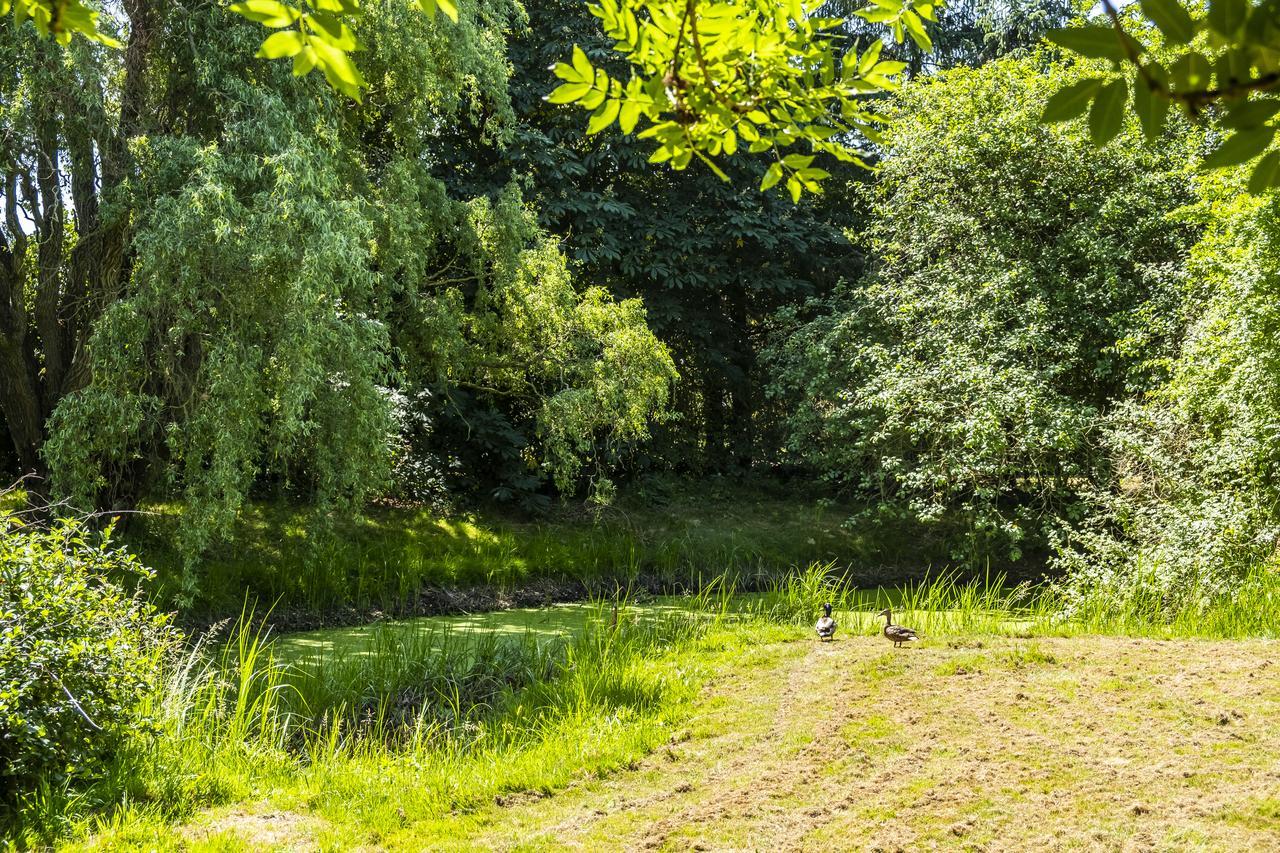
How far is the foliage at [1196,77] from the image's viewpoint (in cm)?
110

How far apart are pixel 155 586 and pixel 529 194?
684 centimetres

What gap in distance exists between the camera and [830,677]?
550 cm

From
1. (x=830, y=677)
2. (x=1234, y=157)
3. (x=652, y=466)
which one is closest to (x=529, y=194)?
(x=652, y=466)

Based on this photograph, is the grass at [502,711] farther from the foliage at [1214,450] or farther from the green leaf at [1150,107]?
the green leaf at [1150,107]

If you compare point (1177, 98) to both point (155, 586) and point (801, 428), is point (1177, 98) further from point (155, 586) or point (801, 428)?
point (801, 428)

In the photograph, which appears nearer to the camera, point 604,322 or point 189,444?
point 189,444

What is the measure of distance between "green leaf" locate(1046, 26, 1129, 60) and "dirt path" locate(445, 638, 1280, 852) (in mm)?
2824

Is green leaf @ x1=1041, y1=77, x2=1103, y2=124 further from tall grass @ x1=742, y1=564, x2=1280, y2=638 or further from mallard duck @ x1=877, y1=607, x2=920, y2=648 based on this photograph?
tall grass @ x1=742, y1=564, x2=1280, y2=638

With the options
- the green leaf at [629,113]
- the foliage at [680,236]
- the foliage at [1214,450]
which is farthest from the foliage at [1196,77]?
the foliage at [680,236]

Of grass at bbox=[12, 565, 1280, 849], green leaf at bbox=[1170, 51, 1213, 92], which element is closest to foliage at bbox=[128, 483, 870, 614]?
grass at bbox=[12, 565, 1280, 849]

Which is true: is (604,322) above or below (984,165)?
below

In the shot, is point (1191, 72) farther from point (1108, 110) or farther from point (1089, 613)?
point (1089, 613)

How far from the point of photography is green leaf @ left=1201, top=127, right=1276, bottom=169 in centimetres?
119

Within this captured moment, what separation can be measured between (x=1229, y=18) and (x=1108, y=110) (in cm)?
15
